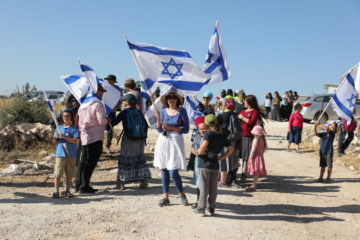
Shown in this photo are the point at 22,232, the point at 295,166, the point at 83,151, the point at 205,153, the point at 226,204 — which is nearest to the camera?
the point at 22,232

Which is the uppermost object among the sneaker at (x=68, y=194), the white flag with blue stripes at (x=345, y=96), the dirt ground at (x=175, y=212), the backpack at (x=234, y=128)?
the white flag with blue stripes at (x=345, y=96)

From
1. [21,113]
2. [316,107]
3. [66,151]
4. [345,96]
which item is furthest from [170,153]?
[316,107]

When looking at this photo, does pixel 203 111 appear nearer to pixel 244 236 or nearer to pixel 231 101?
pixel 231 101

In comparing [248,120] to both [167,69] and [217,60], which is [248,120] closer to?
[217,60]

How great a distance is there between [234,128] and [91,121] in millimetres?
2646

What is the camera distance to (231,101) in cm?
714

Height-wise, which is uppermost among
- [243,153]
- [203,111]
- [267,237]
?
[203,111]

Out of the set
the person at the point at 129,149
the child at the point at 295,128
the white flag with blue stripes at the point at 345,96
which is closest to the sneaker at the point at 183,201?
the person at the point at 129,149

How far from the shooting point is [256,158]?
698 cm

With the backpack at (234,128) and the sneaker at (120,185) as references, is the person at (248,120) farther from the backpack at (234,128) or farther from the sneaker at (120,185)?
the sneaker at (120,185)

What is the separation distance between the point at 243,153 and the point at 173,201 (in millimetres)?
2137

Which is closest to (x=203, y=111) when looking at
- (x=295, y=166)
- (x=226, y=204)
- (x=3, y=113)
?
(x=226, y=204)

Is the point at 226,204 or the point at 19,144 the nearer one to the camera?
the point at 226,204

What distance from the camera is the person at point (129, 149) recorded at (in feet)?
21.2
